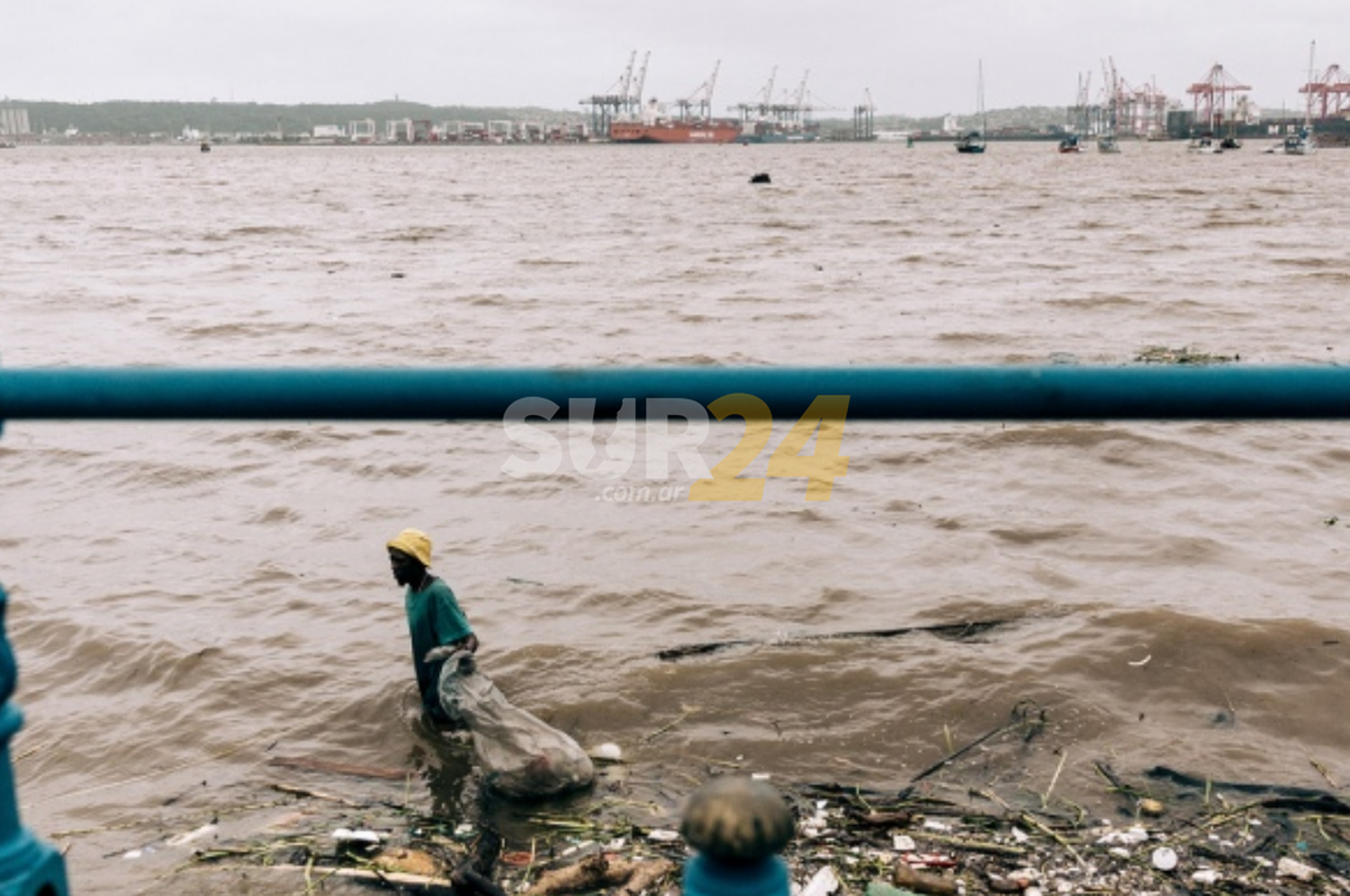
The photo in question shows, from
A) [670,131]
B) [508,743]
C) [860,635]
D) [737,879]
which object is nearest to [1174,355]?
[860,635]

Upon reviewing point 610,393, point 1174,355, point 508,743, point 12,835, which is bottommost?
point 508,743

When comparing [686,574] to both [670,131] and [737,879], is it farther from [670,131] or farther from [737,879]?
[670,131]

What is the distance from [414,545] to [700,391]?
345 cm

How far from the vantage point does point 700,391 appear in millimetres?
1140

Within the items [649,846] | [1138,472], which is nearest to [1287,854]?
[649,846]

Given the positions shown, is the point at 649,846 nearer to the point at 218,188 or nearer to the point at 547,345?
the point at 547,345

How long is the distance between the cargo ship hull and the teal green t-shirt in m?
155

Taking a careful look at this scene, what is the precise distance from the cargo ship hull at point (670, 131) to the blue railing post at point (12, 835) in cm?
15820

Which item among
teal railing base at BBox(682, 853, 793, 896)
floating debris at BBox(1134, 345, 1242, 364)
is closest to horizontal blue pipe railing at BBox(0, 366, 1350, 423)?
teal railing base at BBox(682, 853, 793, 896)

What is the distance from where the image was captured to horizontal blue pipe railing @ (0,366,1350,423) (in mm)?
1139

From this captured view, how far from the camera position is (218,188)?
2039 inches

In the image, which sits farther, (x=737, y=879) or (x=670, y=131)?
(x=670, y=131)

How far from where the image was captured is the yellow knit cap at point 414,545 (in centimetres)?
441

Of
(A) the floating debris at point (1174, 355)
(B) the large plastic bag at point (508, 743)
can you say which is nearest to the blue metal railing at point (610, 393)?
(B) the large plastic bag at point (508, 743)
